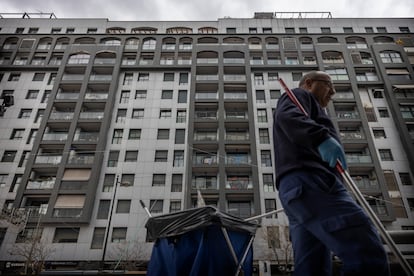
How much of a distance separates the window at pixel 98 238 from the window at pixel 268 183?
15518 millimetres

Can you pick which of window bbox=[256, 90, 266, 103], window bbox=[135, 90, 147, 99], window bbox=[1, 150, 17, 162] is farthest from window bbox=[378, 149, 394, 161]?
window bbox=[1, 150, 17, 162]

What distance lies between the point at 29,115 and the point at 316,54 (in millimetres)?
35457

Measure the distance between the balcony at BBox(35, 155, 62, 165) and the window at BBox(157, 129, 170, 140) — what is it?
1023 cm

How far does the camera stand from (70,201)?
24203 mm

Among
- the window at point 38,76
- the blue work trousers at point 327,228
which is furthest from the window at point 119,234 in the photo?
the blue work trousers at point 327,228

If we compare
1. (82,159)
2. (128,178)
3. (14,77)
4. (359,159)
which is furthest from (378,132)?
(14,77)

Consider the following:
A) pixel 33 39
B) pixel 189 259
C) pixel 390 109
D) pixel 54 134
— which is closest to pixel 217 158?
pixel 54 134

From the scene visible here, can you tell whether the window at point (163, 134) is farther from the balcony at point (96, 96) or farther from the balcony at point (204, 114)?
the balcony at point (96, 96)

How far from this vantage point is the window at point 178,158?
26.6 metres

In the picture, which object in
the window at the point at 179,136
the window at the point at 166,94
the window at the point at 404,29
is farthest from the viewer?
the window at the point at 404,29

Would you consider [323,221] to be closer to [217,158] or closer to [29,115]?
[217,158]

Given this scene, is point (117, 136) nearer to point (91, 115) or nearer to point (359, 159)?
point (91, 115)

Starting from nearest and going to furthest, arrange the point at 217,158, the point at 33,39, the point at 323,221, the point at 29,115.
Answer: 1. the point at 323,221
2. the point at 217,158
3. the point at 29,115
4. the point at 33,39

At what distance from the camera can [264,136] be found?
28.6m
